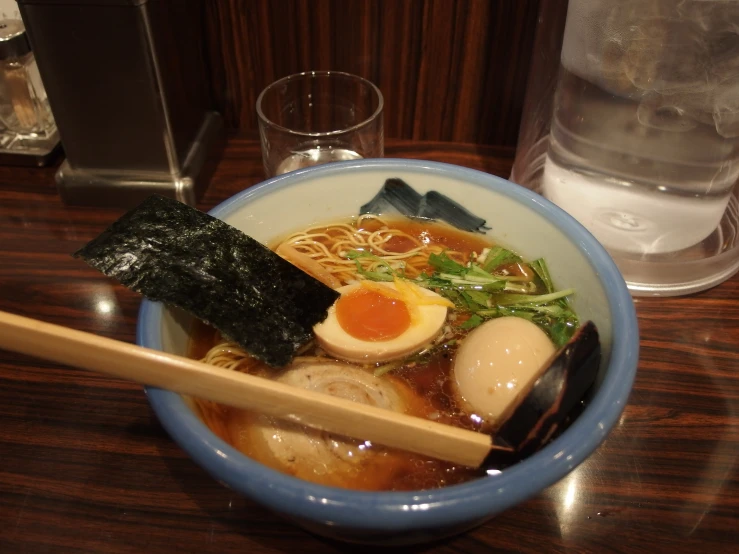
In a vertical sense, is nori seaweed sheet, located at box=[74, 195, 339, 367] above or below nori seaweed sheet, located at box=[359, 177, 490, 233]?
above

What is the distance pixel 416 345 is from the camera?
0.97 m

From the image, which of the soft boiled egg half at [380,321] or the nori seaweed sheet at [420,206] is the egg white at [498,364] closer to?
the soft boiled egg half at [380,321]

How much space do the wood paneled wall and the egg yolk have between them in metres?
0.72

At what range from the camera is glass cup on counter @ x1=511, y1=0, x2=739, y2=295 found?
42.5 inches

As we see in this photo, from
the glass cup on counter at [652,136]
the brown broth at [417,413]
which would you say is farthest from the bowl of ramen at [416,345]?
the glass cup on counter at [652,136]

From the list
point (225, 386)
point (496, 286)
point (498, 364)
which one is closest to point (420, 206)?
point (496, 286)

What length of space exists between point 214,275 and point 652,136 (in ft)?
2.97

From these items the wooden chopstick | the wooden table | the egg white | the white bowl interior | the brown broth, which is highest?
the wooden chopstick

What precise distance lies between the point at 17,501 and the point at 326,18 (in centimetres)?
117

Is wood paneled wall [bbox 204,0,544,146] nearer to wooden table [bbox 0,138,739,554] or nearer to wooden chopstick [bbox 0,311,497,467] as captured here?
wooden table [bbox 0,138,739,554]

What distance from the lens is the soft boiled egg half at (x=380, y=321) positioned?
95 centimetres

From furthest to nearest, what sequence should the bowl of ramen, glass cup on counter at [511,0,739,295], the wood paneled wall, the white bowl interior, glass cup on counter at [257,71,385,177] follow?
the wood paneled wall → glass cup on counter at [257,71,385,177] → glass cup on counter at [511,0,739,295] → the white bowl interior → the bowl of ramen

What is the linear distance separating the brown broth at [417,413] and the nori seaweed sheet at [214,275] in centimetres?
11

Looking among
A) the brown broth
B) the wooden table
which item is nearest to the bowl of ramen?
the brown broth
